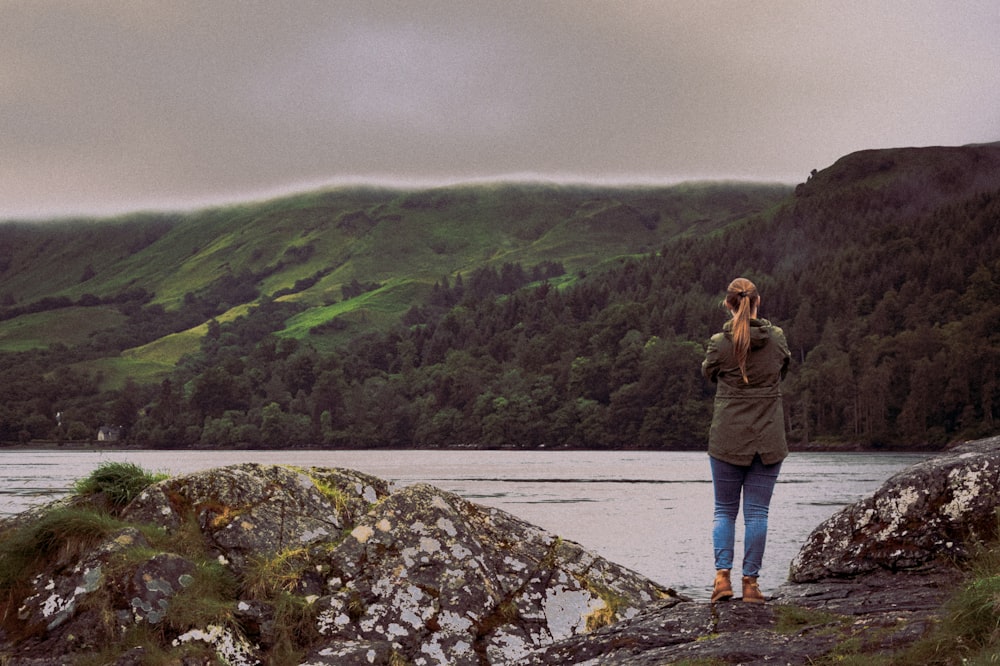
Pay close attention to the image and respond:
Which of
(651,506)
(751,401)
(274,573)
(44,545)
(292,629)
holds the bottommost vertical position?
(651,506)

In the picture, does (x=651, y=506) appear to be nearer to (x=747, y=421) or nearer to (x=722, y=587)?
(x=722, y=587)

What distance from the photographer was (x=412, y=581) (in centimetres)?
1166

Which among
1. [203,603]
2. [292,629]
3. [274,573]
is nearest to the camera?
[203,603]

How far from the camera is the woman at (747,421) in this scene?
10.5m

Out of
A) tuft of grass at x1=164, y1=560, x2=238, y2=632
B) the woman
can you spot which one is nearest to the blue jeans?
the woman

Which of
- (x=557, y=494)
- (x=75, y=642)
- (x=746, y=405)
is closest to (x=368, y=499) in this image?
(x=75, y=642)

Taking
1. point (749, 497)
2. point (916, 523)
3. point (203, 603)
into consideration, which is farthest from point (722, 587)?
point (203, 603)

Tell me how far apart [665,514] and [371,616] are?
47048 mm

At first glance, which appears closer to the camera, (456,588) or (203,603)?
(203,603)

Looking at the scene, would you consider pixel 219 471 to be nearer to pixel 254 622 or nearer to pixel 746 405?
pixel 254 622

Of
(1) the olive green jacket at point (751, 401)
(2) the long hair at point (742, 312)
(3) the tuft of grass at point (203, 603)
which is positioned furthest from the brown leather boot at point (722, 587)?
(3) the tuft of grass at point (203, 603)

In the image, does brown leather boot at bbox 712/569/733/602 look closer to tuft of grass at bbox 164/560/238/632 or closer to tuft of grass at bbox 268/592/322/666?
tuft of grass at bbox 268/592/322/666

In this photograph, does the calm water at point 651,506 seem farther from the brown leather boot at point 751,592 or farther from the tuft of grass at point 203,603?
the brown leather boot at point 751,592

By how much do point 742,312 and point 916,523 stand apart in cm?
306
